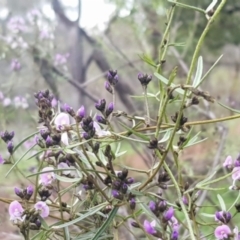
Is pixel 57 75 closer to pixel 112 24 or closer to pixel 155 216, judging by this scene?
pixel 112 24

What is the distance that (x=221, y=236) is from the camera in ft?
1.19

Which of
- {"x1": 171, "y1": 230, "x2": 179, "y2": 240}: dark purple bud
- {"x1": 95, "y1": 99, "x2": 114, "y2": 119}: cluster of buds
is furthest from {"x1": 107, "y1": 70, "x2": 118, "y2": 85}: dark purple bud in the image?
{"x1": 171, "y1": 230, "x2": 179, "y2": 240}: dark purple bud

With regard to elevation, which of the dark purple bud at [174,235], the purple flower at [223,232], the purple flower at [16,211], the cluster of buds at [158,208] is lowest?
the purple flower at [223,232]

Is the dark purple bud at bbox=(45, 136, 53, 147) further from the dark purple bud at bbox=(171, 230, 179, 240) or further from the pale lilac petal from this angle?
the dark purple bud at bbox=(171, 230, 179, 240)

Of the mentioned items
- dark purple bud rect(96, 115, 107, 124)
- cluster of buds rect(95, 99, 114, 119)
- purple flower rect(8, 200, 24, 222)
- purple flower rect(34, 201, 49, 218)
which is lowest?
purple flower rect(34, 201, 49, 218)

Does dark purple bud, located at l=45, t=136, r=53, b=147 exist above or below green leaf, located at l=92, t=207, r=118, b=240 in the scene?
above

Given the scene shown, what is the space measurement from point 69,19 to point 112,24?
42 cm

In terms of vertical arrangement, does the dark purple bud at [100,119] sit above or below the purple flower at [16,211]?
above

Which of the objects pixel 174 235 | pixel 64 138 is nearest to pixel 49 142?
pixel 64 138

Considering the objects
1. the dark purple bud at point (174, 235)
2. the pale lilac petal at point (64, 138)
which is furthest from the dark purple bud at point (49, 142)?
the dark purple bud at point (174, 235)

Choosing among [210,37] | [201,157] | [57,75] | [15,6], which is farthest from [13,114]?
[210,37]

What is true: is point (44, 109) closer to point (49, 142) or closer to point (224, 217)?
point (49, 142)

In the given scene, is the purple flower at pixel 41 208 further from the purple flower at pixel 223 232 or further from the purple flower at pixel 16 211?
the purple flower at pixel 223 232

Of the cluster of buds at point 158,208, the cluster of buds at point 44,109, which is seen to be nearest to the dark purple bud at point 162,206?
the cluster of buds at point 158,208
